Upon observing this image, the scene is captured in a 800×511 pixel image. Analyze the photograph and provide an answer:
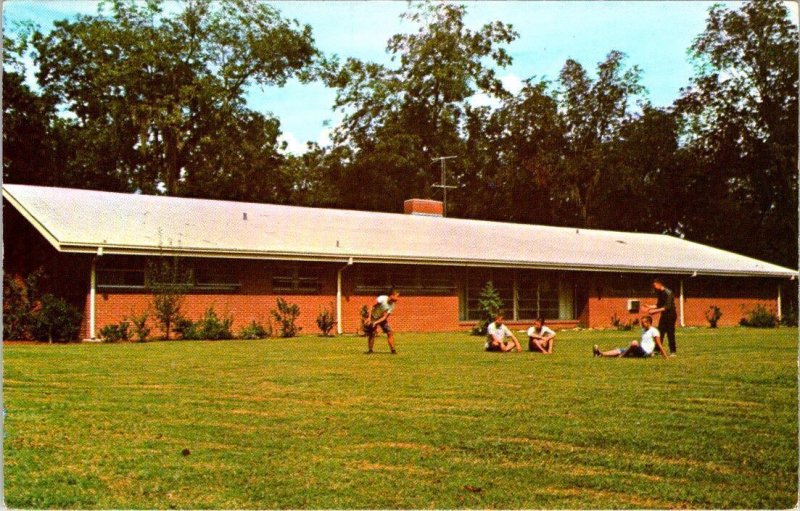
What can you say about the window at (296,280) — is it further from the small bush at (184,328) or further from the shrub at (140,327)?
the shrub at (140,327)

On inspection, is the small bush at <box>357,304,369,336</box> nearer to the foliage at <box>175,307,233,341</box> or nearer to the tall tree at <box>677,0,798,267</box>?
the foliage at <box>175,307,233,341</box>

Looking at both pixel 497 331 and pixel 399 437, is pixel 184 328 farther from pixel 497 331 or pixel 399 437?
pixel 399 437

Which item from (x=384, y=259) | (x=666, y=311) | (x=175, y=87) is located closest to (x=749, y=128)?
(x=666, y=311)

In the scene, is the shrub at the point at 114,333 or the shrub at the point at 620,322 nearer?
the shrub at the point at 114,333

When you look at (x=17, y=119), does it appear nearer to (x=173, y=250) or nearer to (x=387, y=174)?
(x=173, y=250)

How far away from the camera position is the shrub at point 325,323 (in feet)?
79.5

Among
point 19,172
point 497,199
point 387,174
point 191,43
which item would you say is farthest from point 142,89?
point 497,199

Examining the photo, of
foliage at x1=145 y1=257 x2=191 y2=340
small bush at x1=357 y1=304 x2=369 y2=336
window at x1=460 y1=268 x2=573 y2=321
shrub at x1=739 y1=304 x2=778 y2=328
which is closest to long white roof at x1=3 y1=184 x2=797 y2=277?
foliage at x1=145 y1=257 x2=191 y2=340

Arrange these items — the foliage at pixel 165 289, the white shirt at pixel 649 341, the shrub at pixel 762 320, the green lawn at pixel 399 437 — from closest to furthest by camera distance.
→ 1. the green lawn at pixel 399 437
2. the white shirt at pixel 649 341
3. the foliage at pixel 165 289
4. the shrub at pixel 762 320

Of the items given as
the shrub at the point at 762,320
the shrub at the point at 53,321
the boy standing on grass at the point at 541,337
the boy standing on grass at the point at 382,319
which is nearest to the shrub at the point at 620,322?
the shrub at the point at 762,320

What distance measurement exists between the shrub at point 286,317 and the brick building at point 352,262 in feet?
1.33

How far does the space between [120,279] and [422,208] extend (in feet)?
51.9

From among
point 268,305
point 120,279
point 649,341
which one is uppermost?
point 120,279

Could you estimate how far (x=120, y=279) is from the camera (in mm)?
21562
